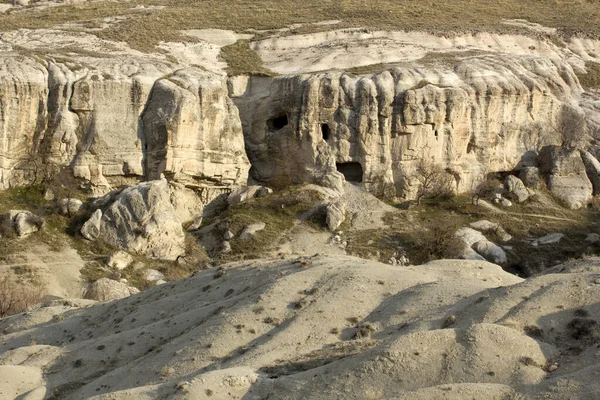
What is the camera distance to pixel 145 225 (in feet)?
117

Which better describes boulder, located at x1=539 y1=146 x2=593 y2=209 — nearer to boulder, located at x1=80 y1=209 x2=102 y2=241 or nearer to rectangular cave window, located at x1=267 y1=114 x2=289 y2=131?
rectangular cave window, located at x1=267 y1=114 x2=289 y2=131

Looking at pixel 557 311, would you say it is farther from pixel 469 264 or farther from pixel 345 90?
pixel 345 90

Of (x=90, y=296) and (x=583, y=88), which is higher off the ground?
(x=583, y=88)

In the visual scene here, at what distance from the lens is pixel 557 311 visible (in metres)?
15.8

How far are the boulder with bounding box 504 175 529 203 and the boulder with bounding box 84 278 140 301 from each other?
19.3m

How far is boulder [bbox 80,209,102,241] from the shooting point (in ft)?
117

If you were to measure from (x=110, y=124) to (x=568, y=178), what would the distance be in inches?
860

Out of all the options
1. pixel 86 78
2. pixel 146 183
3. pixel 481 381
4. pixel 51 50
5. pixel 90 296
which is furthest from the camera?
pixel 51 50

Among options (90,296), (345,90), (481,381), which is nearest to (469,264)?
(481,381)

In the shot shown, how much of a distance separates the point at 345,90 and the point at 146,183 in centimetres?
1123

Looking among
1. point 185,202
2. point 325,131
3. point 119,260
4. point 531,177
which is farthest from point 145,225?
point 531,177

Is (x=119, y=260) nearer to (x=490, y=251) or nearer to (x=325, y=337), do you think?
(x=490, y=251)

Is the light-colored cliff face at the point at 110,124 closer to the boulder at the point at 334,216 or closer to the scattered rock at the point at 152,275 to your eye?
the boulder at the point at 334,216

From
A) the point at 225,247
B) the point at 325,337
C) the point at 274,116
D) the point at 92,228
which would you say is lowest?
the point at 225,247
